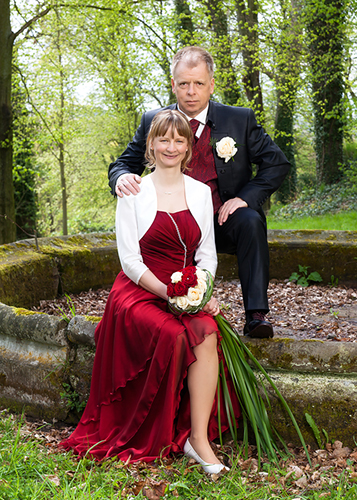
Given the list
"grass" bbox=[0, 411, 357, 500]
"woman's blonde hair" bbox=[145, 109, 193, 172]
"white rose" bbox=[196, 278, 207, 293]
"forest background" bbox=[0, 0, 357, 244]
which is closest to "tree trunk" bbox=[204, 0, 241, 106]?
"forest background" bbox=[0, 0, 357, 244]

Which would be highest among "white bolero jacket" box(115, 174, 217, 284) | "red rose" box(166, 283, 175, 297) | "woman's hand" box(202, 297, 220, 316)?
"white bolero jacket" box(115, 174, 217, 284)

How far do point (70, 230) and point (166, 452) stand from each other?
18.8m

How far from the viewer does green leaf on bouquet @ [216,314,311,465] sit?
2453 millimetres

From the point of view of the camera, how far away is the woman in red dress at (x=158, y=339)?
7.94 feet

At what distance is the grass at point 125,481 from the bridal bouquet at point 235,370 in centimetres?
20

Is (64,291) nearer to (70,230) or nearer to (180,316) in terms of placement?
(180,316)

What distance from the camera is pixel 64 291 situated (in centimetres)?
490

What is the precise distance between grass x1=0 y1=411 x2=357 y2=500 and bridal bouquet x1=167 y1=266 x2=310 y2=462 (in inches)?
7.8

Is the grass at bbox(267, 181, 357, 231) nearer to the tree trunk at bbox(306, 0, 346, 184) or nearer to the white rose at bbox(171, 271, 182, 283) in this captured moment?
the tree trunk at bbox(306, 0, 346, 184)

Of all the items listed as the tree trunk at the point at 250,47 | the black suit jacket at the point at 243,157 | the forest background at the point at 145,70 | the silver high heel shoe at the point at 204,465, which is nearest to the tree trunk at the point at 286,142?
the forest background at the point at 145,70

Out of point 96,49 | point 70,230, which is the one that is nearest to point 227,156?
point 96,49

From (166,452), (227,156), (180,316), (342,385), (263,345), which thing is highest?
(227,156)

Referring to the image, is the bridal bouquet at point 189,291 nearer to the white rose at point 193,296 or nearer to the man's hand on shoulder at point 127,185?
the white rose at point 193,296

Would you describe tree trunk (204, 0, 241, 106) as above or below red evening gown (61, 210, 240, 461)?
above
